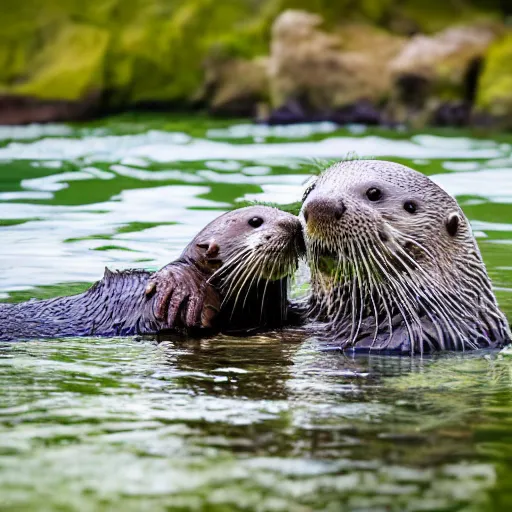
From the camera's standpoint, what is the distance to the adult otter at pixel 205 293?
217 inches

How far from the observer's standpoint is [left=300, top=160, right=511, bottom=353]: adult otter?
5.06m

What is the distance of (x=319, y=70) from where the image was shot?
20.5 metres

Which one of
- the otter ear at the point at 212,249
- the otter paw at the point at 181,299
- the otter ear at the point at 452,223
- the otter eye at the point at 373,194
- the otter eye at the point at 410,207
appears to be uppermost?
the otter eye at the point at 373,194

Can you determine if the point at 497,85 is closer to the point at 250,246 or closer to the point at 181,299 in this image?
the point at 250,246

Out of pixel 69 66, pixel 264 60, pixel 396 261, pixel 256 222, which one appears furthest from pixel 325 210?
pixel 69 66

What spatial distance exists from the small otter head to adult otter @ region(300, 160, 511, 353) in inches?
7.6

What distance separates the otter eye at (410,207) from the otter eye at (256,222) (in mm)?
823

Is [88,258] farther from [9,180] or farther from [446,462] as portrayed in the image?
[446,462]

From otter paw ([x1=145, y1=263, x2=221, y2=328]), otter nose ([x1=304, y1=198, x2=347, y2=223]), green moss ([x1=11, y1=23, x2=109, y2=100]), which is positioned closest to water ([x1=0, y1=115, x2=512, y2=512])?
otter paw ([x1=145, y1=263, x2=221, y2=328])

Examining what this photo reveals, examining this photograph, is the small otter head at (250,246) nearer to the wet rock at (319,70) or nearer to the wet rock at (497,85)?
the wet rock at (497,85)

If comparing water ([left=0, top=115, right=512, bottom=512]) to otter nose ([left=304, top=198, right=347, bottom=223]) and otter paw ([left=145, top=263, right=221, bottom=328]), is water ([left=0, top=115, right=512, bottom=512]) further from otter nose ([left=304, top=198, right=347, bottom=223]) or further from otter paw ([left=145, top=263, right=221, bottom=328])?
otter nose ([left=304, top=198, right=347, bottom=223])

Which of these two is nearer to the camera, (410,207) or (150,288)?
(410,207)

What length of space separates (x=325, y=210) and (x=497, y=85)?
554 inches

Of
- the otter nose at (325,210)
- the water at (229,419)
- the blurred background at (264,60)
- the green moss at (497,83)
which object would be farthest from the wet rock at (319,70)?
the otter nose at (325,210)
